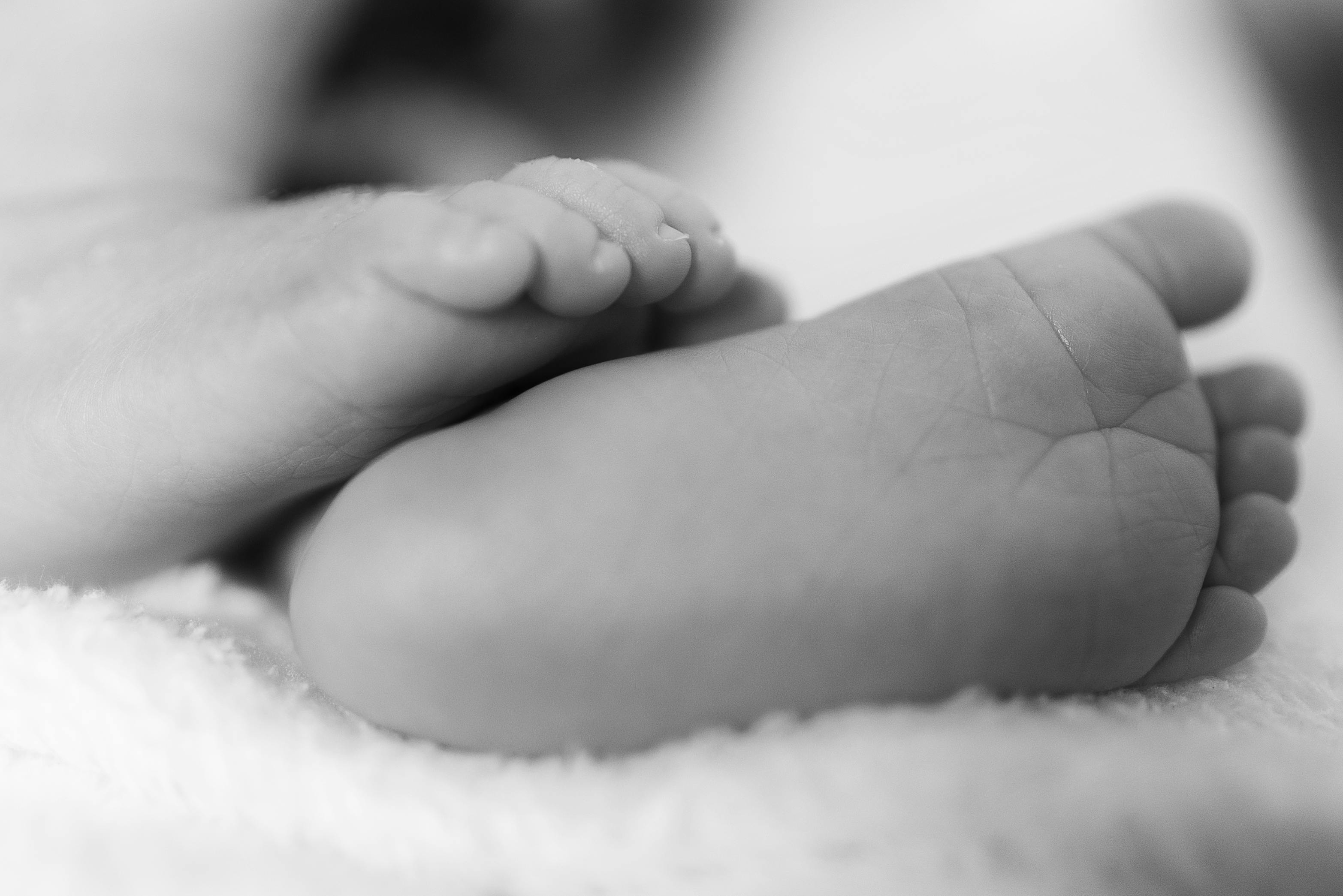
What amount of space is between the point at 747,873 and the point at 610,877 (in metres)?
0.05

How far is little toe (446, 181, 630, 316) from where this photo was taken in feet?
1.49

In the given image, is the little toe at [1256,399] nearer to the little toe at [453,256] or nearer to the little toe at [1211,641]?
the little toe at [1211,641]

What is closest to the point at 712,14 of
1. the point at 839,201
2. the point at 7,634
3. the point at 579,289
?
the point at 839,201

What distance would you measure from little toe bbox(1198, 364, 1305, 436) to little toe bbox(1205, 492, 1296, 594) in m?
0.11

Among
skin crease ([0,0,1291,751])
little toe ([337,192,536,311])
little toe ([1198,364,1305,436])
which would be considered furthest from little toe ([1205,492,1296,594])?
little toe ([337,192,536,311])

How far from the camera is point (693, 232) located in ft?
1.79

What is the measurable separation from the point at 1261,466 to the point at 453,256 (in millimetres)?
504

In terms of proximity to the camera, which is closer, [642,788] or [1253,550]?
[642,788]

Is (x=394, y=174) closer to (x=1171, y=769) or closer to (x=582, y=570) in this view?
(x=582, y=570)

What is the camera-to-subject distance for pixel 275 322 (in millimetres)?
459

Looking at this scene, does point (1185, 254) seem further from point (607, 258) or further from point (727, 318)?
point (607, 258)

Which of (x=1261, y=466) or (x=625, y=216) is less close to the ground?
(x=625, y=216)

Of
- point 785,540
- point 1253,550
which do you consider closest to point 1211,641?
point 1253,550

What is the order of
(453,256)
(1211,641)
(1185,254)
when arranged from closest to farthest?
(453,256) → (1211,641) → (1185,254)
